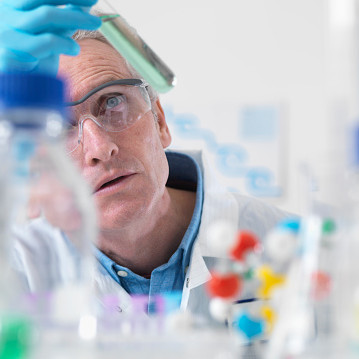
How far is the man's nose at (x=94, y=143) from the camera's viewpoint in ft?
3.76

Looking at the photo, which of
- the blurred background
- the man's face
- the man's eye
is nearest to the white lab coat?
the man's face

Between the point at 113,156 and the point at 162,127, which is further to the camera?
the point at 162,127

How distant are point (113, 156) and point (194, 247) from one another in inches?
12.6

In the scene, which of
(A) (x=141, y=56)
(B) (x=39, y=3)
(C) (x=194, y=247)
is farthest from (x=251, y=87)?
(A) (x=141, y=56)

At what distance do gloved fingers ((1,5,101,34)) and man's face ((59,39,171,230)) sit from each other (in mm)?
357

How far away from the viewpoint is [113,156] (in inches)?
46.4

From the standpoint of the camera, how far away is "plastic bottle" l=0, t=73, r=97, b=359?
443mm

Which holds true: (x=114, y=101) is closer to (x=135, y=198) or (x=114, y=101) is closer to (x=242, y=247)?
(x=135, y=198)

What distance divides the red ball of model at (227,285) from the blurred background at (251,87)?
3338 millimetres

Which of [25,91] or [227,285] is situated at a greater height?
[25,91]

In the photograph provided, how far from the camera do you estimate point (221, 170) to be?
12.7 ft

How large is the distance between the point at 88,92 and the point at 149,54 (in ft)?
1.65

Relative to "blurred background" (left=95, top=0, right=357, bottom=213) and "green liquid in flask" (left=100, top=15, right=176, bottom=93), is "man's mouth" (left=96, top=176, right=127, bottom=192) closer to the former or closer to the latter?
"green liquid in flask" (left=100, top=15, right=176, bottom=93)

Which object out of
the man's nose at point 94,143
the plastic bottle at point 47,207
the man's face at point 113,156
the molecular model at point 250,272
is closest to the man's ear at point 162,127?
the man's face at point 113,156
